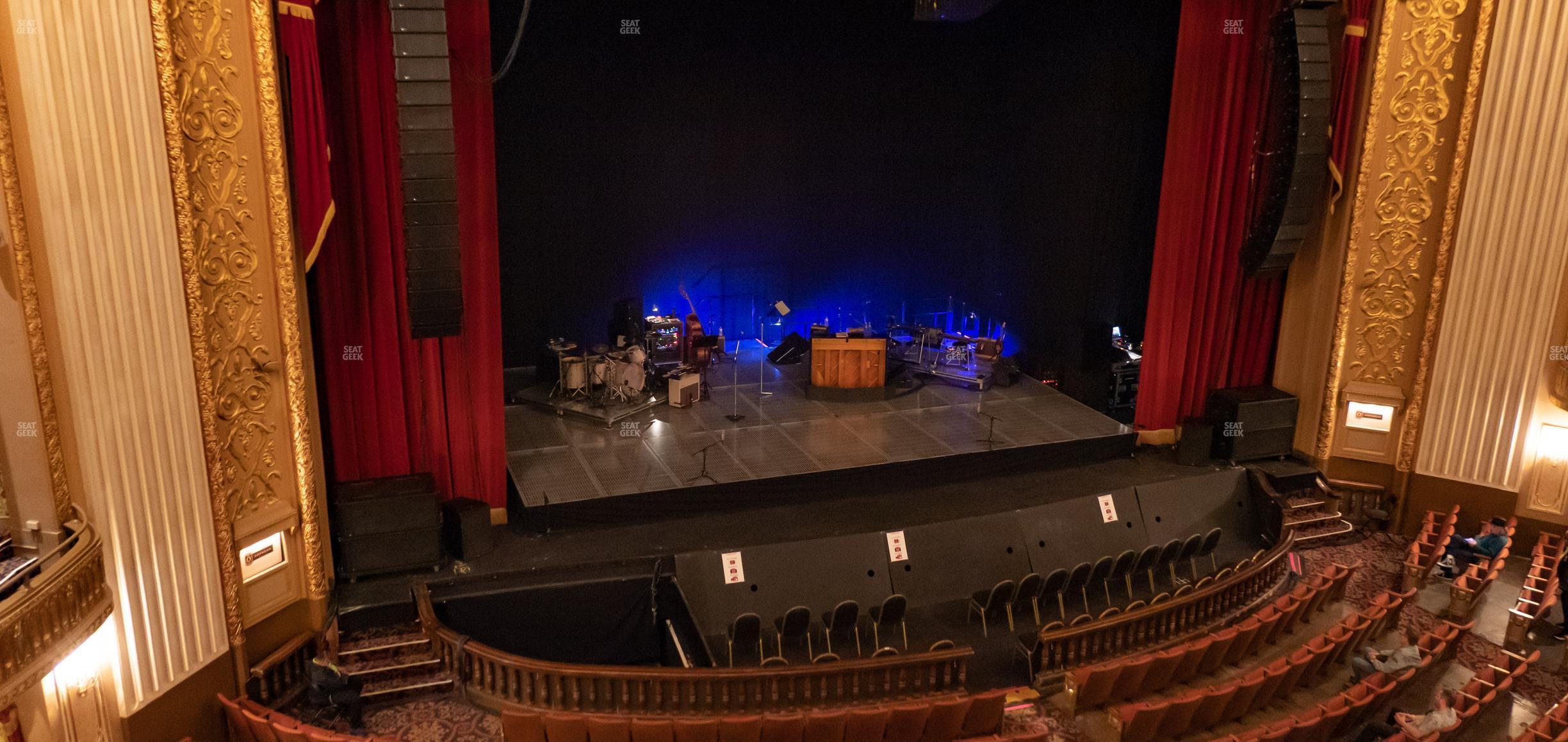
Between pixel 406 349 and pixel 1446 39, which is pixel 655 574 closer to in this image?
pixel 406 349

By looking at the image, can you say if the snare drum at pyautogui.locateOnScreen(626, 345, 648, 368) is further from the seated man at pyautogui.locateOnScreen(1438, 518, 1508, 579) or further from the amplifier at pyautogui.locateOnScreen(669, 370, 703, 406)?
the seated man at pyautogui.locateOnScreen(1438, 518, 1508, 579)

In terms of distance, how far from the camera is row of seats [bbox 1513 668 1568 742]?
21.5 ft

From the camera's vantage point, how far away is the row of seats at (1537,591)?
28.8 ft

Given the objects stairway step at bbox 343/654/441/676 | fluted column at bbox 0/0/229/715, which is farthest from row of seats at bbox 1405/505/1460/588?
fluted column at bbox 0/0/229/715

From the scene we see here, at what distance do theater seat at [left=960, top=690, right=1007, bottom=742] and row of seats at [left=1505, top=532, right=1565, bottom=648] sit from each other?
16.1ft

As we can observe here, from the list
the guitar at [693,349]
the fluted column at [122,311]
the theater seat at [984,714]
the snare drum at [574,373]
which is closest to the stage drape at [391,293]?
the fluted column at [122,311]

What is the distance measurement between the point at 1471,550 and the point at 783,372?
27.1ft

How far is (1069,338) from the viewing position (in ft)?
45.0

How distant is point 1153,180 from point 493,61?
8.55 meters

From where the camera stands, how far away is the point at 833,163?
15.1 m

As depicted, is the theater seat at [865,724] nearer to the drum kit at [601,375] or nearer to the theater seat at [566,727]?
the theater seat at [566,727]

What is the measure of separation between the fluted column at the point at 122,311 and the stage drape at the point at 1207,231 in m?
9.99

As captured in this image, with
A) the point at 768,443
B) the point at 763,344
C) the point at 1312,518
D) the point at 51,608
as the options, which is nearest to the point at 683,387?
the point at 768,443

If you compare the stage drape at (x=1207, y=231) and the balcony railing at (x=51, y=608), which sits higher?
the stage drape at (x=1207, y=231)
